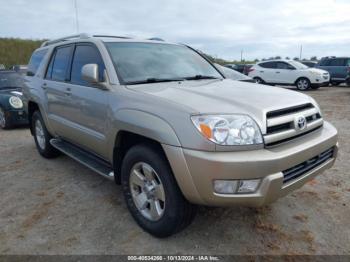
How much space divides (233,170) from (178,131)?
1.64 ft

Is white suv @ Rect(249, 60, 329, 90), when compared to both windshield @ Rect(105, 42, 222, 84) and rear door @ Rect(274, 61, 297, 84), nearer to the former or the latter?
rear door @ Rect(274, 61, 297, 84)

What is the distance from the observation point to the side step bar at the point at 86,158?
3361 mm

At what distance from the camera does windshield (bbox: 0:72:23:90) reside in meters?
8.56

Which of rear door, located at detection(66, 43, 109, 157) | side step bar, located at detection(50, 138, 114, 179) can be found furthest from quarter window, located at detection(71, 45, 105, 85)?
side step bar, located at detection(50, 138, 114, 179)

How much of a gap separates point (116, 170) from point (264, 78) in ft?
48.7

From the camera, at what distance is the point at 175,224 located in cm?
263

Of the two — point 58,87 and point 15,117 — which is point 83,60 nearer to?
point 58,87

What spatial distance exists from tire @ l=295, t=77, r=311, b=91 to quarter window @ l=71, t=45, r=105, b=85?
559 inches

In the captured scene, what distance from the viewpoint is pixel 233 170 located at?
2.26m

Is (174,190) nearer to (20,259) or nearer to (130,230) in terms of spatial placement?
(130,230)

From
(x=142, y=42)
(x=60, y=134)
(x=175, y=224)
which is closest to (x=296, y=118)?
(x=175, y=224)

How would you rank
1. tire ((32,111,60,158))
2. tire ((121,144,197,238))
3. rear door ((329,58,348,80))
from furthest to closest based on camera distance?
rear door ((329,58,348,80)) → tire ((32,111,60,158)) → tire ((121,144,197,238))

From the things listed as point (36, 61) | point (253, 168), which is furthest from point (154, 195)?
point (36, 61)

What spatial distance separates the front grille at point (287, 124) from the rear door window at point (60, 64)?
9.36 feet
